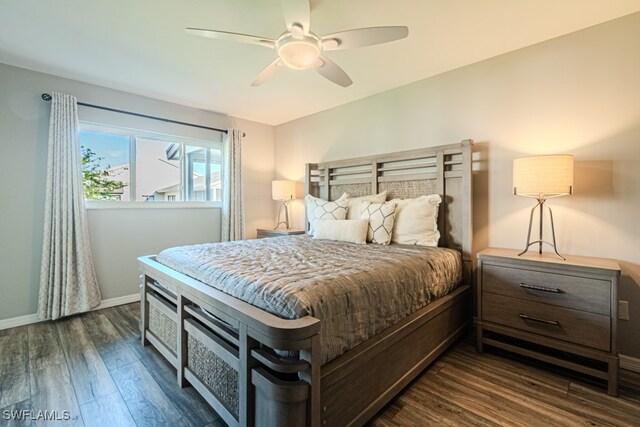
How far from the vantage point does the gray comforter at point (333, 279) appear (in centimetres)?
130

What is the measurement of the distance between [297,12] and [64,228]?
10.1 ft

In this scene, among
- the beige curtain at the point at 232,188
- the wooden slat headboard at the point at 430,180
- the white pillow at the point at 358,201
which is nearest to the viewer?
the wooden slat headboard at the point at 430,180

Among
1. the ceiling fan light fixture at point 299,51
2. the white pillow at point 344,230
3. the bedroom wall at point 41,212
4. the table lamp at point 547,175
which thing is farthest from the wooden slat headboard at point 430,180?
the bedroom wall at point 41,212

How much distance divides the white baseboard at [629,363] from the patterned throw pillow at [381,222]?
5.93 feet

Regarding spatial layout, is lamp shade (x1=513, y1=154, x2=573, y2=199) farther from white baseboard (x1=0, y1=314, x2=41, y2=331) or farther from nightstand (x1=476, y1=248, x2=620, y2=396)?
white baseboard (x1=0, y1=314, x2=41, y2=331)

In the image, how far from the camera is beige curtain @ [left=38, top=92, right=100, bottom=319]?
112 inches

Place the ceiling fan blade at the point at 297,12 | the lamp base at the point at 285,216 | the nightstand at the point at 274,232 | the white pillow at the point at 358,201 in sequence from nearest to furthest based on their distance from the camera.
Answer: the ceiling fan blade at the point at 297,12 < the white pillow at the point at 358,201 < the nightstand at the point at 274,232 < the lamp base at the point at 285,216

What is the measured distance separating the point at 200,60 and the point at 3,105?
193 centimetres

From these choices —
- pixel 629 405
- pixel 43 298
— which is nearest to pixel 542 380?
pixel 629 405

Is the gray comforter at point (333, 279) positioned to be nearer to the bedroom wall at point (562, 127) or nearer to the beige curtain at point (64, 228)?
the bedroom wall at point (562, 127)

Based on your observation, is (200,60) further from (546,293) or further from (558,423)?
(558,423)

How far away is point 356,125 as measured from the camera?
12.0ft

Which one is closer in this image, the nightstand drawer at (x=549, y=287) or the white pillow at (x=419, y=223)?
the nightstand drawer at (x=549, y=287)

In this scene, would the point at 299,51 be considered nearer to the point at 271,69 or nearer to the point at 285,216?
the point at 271,69
